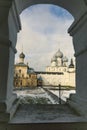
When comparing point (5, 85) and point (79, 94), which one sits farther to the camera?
point (79, 94)

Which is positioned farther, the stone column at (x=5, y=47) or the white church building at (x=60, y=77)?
the white church building at (x=60, y=77)

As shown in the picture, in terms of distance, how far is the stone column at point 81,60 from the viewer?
3536 millimetres

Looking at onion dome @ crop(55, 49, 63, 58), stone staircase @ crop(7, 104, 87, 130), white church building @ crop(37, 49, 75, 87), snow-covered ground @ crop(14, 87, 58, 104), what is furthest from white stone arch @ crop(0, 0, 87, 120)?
onion dome @ crop(55, 49, 63, 58)

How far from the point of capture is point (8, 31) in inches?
126

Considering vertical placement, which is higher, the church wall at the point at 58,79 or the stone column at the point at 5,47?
the stone column at the point at 5,47

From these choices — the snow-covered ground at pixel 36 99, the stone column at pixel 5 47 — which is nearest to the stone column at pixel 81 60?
the stone column at pixel 5 47

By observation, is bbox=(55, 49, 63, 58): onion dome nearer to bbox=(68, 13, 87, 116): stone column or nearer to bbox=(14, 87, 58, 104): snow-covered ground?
bbox=(14, 87, 58, 104): snow-covered ground

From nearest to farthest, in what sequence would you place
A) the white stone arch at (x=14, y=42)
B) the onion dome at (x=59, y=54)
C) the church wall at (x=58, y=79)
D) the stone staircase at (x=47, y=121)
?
the stone staircase at (x=47, y=121)
the white stone arch at (x=14, y=42)
the church wall at (x=58, y=79)
the onion dome at (x=59, y=54)

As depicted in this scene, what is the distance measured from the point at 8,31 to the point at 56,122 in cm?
159

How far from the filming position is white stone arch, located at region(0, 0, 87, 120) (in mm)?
3123

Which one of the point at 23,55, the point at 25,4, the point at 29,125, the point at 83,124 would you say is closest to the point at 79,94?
the point at 83,124

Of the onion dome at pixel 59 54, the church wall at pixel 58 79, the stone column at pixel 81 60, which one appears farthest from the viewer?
the onion dome at pixel 59 54

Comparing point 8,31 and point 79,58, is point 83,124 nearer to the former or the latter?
point 79,58

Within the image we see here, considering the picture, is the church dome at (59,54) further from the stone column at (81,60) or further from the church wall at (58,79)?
the stone column at (81,60)
